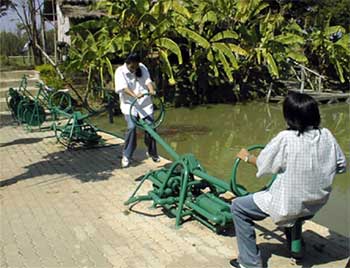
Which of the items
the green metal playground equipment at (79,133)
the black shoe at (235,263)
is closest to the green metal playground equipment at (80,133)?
the green metal playground equipment at (79,133)

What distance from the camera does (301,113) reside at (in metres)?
3.19

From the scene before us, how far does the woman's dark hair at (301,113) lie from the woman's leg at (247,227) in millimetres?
677

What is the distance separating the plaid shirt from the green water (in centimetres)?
238

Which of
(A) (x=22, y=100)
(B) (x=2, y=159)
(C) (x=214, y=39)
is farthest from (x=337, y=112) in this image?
(B) (x=2, y=159)

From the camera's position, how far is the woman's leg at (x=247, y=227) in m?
3.46

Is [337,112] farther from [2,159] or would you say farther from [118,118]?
[2,159]

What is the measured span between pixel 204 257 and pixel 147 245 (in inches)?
22.9

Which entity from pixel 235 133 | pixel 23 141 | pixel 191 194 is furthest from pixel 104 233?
pixel 235 133

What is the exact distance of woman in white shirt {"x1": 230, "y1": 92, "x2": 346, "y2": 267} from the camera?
3.19 m

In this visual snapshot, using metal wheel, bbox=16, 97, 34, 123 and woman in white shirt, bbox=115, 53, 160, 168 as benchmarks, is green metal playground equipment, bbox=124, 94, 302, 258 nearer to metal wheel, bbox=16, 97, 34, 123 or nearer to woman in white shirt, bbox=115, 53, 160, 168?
woman in white shirt, bbox=115, 53, 160, 168

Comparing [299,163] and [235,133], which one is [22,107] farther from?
[299,163]

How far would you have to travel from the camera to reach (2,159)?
779 cm

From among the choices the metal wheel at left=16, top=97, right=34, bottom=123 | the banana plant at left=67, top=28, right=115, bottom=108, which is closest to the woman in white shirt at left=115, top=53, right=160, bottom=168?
the metal wheel at left=16, top=97, right=34, bottom=123

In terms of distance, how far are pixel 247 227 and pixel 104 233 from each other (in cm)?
165
